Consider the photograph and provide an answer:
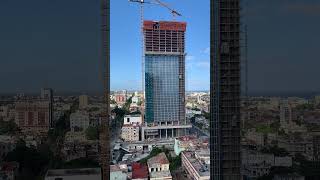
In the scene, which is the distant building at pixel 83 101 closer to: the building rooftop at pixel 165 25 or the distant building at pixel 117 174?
the distant building at pixel 117 174

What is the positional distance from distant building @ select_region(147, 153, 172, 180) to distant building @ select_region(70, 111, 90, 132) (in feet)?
8.51

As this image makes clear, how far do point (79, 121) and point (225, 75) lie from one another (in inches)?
200

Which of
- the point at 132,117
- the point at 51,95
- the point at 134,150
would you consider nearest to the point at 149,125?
the point at 132,117

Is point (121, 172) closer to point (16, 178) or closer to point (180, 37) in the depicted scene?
point (16, 178)

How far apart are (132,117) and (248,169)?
15.4 meters

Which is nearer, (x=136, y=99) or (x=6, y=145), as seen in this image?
(x=6, y=145)

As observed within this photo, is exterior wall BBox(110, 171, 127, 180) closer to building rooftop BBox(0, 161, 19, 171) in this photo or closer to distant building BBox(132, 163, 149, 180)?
distant building BBox(132, 163, 149, 180)

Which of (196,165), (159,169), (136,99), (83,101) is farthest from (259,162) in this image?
(136,99)

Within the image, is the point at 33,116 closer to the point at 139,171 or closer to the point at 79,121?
the point at 79,121

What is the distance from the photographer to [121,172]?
11031mm

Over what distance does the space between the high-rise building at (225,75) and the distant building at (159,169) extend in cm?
527

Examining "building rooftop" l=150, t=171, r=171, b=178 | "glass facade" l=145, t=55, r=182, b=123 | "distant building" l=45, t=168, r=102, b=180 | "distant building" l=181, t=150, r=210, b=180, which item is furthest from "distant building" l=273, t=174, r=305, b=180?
"glass facade" l=145, t=55, r=182, b=123

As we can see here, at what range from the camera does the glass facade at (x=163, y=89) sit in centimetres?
2064

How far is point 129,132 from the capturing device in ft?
64.2
